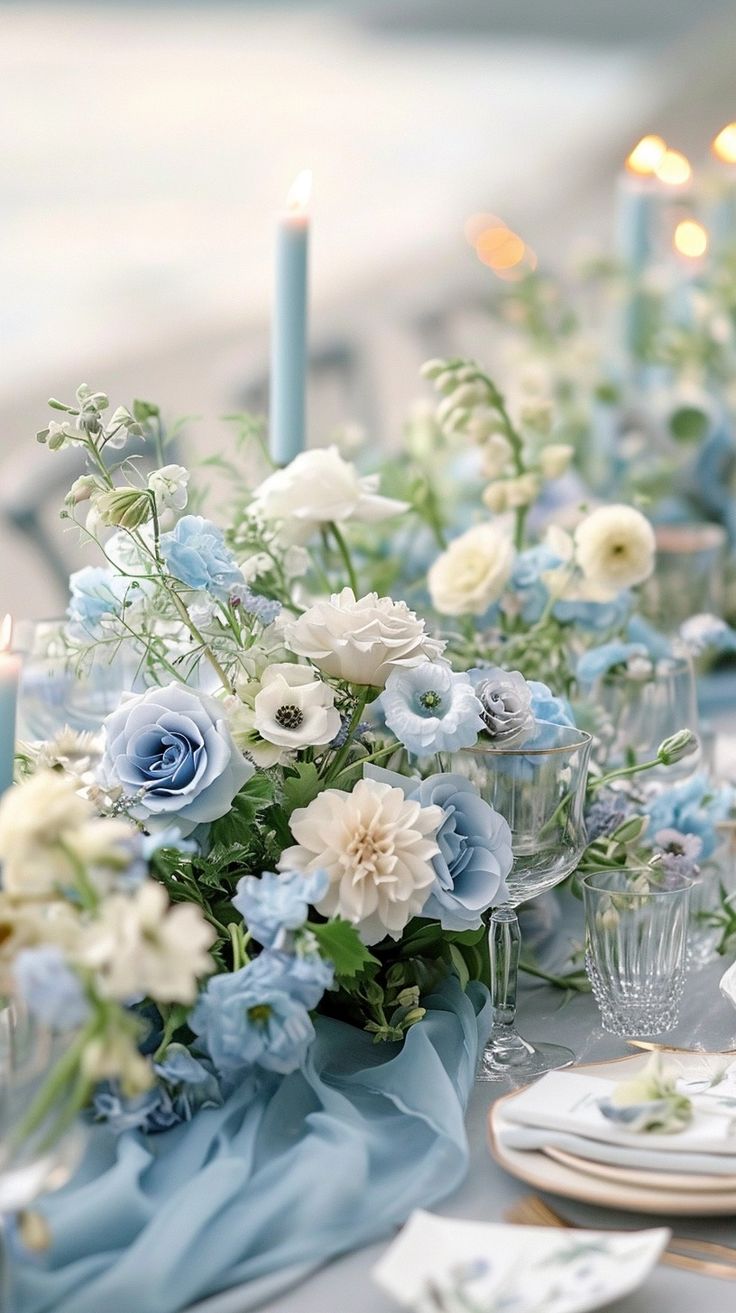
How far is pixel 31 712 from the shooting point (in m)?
1.19

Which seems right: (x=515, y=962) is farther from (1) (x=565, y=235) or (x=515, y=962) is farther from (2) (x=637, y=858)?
(1) (x=565, y=235)

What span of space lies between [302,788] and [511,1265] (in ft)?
1.00

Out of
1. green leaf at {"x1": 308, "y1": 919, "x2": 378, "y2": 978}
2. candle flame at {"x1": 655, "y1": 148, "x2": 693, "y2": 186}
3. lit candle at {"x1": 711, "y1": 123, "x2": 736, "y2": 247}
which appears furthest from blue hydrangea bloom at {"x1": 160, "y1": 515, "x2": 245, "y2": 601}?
lit candle at {"x1": 711, "y1": 123, "x2": 736, "y2": 247}

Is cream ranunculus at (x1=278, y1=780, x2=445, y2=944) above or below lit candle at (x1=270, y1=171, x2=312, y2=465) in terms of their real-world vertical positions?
below

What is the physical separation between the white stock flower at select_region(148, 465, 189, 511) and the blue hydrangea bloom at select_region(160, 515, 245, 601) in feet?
0.04

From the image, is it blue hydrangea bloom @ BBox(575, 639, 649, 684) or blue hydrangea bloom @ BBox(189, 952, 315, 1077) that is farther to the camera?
blue hydrangea bloom @ BBox(575, 639, 649, 684)

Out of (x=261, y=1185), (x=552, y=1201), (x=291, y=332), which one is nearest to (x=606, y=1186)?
(x=552, y=1201)

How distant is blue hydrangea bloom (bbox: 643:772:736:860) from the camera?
1074mm

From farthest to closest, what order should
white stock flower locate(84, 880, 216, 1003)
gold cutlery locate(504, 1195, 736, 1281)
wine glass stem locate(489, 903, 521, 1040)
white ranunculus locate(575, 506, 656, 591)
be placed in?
white ranunculus locate(575, 506, 656, 591) < wine glass stem locate(489, 903, 521, 1040) < gold cutlery locate(504, 1195, 736, 1281) < white stock flower locate(84, 880, 216, 1003)

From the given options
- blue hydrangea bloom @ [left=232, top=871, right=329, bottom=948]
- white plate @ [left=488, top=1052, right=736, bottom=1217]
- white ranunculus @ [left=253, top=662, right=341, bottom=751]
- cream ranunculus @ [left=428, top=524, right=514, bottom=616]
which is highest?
cream ranunculus @ [left=428, top=524, right=514, bottom=616]

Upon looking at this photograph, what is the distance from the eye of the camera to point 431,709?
840mm

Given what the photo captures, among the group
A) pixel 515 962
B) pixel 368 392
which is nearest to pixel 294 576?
pixel 515 962

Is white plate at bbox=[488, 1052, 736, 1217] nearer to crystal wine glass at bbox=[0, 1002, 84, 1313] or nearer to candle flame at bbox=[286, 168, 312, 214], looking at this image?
crystal wine glass at bbox=[0, 1002, 84, 1313]

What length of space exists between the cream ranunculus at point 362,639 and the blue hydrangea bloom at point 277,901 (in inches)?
5.9
